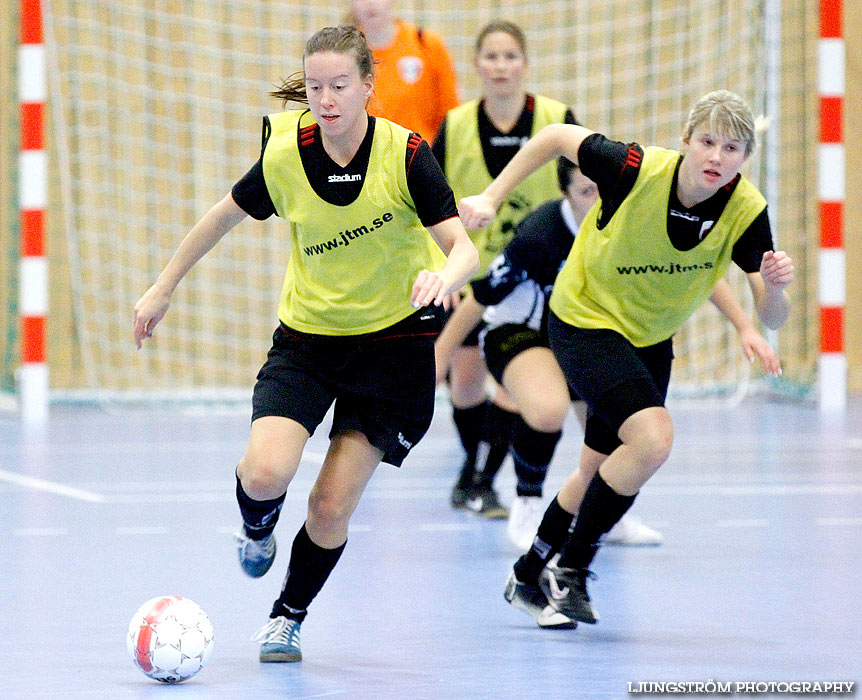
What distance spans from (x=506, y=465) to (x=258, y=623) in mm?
2621

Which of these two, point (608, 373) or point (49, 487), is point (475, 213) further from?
point (49, 487)

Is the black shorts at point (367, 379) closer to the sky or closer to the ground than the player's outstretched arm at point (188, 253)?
closer to the ground

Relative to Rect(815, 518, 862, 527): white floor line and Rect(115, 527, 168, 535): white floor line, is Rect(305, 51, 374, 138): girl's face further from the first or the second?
Rect(815, 518, 862, 527): white floor line

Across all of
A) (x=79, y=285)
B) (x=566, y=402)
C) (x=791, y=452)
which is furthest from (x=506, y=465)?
(x=79, y=285)

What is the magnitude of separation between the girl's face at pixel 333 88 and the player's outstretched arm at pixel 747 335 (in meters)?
1.06

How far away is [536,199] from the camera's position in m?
4.69

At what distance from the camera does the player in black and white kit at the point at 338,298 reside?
2.81m

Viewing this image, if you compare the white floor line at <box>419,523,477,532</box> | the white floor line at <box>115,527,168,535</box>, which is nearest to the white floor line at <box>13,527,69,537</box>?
the white floor line at <box>115,527,168,535</box>

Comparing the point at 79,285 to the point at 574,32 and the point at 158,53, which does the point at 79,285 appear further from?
the point at 574,32

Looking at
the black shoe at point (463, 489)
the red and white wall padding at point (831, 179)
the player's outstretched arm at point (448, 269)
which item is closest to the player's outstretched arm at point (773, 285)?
the player's outstretched arm at point (448, 269)

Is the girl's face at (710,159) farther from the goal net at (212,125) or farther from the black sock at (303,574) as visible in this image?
the goal net at (212,125)

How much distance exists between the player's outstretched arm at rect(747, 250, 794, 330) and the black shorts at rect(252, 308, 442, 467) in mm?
753

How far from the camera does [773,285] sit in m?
2.97

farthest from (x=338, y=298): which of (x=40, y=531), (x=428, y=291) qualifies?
(x=40, y=531)
